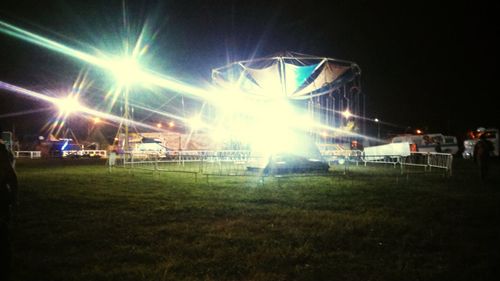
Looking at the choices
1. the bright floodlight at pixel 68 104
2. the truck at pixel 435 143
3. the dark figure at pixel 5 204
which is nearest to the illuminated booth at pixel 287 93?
the dark figure at pixel 5 204

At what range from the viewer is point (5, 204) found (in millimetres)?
4742

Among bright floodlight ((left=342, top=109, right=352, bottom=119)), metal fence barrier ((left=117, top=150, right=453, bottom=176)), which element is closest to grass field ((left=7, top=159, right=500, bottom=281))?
metal fence barrier ((left=117, top=150, right=453, bottom=176))

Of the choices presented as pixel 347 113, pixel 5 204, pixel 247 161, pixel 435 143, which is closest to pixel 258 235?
pixel 5 204

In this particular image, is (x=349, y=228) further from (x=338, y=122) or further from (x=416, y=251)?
(x=338, y=122)

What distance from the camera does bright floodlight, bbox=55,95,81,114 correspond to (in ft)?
177

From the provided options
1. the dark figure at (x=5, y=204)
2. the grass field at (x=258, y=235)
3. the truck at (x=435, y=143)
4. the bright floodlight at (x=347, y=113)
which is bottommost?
the grass field at (x=258, y=235)

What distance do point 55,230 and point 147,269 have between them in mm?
3224

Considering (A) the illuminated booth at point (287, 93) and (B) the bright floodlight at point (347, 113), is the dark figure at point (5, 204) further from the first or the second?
(B) the bright floodlight at point (347, 113)

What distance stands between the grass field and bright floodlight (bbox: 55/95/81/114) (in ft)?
149

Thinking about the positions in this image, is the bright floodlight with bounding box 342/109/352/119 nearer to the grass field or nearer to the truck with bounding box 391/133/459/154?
the grass field

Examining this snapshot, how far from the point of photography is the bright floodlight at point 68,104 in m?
54.1

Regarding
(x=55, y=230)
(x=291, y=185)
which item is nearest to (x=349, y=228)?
(x=55, y=230)

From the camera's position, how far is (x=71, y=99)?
5469cm

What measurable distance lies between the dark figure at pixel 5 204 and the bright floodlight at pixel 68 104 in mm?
53632
